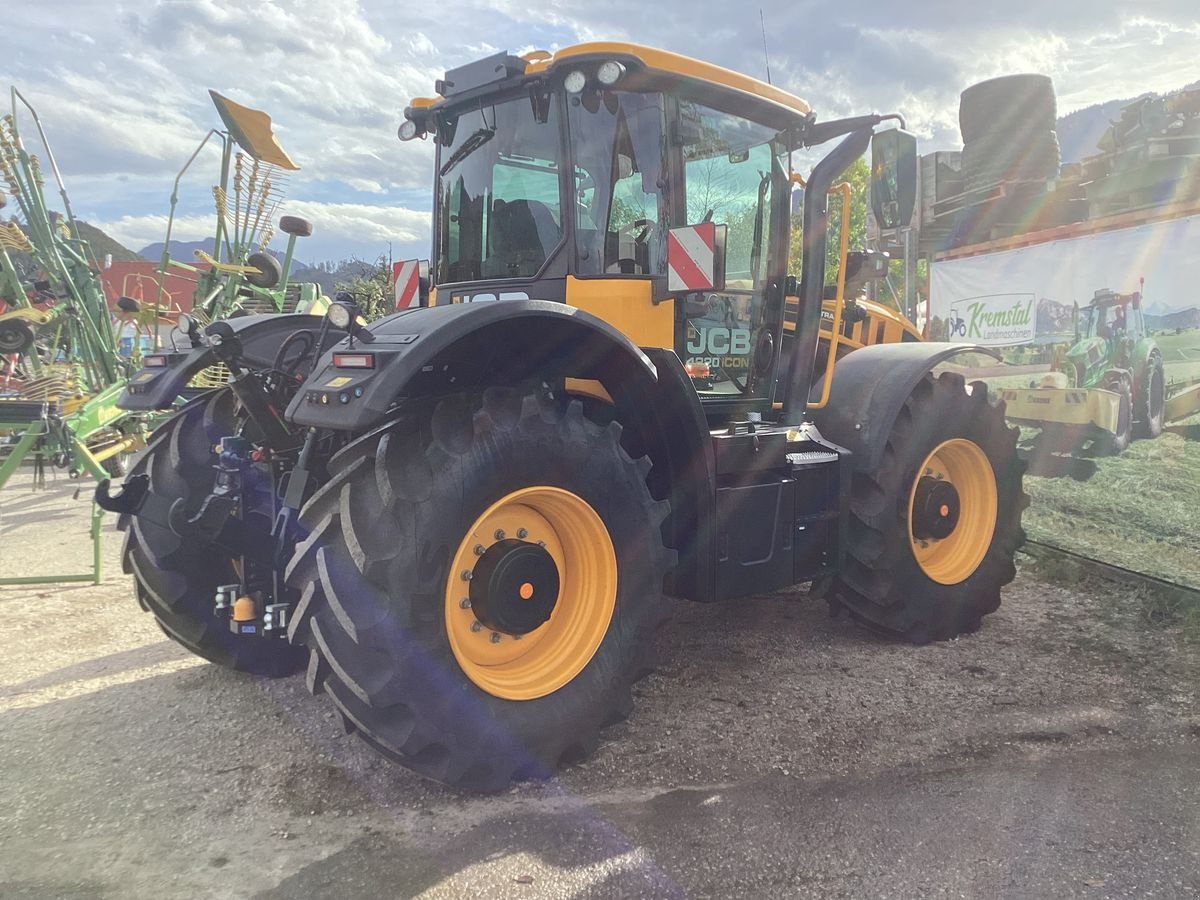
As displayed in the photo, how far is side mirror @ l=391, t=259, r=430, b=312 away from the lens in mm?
4266

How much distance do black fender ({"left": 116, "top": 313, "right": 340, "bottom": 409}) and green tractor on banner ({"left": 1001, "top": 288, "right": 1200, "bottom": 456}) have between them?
442 cm

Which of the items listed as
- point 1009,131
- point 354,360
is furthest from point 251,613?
point 1009,131

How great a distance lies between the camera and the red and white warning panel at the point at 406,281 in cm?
434

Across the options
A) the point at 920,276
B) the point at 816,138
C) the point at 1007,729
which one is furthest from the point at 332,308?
the point at 920,276

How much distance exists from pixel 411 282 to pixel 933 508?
2874 millimetres

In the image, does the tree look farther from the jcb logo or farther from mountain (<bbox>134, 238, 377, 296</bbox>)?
the jcb logo

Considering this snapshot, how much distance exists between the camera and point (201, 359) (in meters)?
3.42

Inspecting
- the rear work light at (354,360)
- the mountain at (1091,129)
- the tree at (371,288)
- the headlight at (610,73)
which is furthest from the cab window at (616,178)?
the tree at (371,288)

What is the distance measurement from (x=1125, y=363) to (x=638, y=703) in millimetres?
4022

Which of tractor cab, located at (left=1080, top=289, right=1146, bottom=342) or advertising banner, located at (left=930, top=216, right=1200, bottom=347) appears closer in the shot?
advertising banner, located at (left=930, top=216, right=1200, bottom=347)

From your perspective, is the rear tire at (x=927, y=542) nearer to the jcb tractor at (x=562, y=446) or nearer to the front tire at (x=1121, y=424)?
the jcb tractor at (x=562, y=446)

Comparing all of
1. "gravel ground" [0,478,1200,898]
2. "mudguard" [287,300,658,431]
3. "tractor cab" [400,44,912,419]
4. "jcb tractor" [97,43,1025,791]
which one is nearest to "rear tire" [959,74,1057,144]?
"jcb tractor" [97,43,1025,791]

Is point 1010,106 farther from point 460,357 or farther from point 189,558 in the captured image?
point 189,558

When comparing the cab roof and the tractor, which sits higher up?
the cab roof
